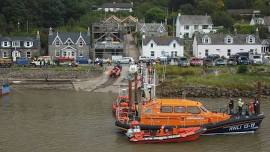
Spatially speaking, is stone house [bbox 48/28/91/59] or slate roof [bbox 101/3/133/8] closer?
stone house [bbox 48/28/91/59]

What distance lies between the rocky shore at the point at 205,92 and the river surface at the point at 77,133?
14.3 feet

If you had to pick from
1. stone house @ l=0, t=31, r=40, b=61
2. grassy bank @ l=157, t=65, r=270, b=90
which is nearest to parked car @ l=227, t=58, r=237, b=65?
grassy bank @ l=157, t=65, r=270, b=90

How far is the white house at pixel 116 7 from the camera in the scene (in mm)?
119419

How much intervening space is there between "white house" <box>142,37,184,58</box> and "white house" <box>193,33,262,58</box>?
8.59 feet

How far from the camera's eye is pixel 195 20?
94250 mm

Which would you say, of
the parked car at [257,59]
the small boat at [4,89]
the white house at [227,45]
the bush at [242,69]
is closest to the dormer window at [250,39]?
the white house at [227,45]

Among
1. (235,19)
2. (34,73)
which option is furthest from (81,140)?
(235,19)

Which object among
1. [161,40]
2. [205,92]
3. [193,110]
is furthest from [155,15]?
[193,110]

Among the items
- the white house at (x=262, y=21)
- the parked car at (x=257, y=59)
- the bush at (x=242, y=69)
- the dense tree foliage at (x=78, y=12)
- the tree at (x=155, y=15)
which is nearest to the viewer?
the bush at (x=242, y=69)

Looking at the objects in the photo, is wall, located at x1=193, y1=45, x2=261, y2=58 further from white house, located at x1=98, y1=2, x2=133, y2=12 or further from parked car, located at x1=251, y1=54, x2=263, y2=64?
white house, located at x1=98, y1=2, x2=133, y2=12

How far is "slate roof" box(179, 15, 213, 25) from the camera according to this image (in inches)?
3699

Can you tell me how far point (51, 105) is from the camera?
47.6m

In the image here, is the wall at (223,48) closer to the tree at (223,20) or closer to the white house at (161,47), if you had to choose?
the white house at (161,47)

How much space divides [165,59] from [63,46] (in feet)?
47.2
